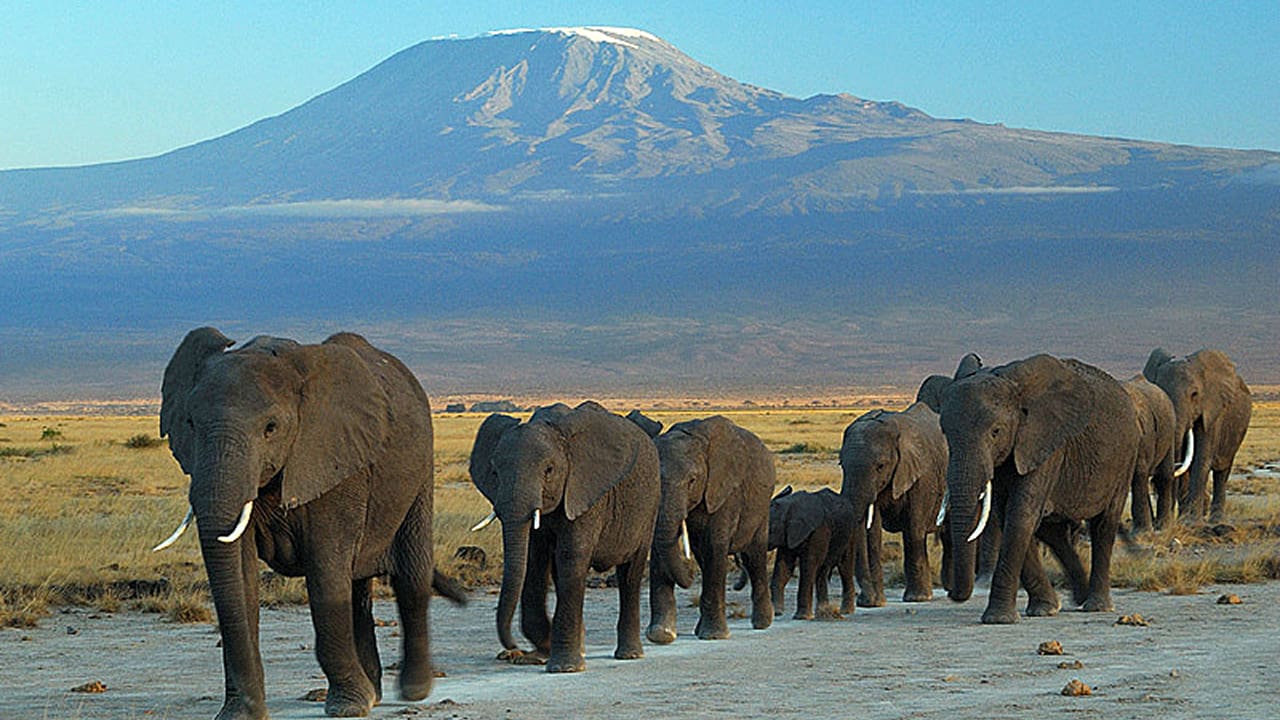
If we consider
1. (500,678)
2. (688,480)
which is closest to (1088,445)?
(688,480)

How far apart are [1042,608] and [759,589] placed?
8.64 feet

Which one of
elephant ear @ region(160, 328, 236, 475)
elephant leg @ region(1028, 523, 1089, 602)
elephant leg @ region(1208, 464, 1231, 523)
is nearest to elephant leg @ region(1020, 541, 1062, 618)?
elephant leg @ region(1028, 523, 1089, 602)

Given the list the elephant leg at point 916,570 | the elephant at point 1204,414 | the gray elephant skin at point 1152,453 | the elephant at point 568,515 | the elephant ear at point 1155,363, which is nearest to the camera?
the elephant at point 568,515

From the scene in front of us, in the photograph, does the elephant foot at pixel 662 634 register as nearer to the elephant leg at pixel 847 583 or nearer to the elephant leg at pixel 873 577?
the elephant leg at pixel 847 583

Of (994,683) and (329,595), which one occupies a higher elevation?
(329,595)

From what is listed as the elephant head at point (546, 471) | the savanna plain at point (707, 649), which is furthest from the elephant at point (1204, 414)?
the elephant head at point (546, 471)

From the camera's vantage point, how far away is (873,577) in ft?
65.4

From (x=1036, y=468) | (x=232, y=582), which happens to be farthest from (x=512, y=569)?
(x=1036, y=468)

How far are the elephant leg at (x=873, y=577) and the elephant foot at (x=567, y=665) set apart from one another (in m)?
5.58

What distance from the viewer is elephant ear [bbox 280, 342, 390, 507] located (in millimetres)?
11383

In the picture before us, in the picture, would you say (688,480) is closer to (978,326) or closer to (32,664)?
(32,664)

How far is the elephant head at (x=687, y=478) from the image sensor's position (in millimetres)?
16906

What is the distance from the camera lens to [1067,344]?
174 meters

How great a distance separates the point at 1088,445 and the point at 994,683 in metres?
5.23
